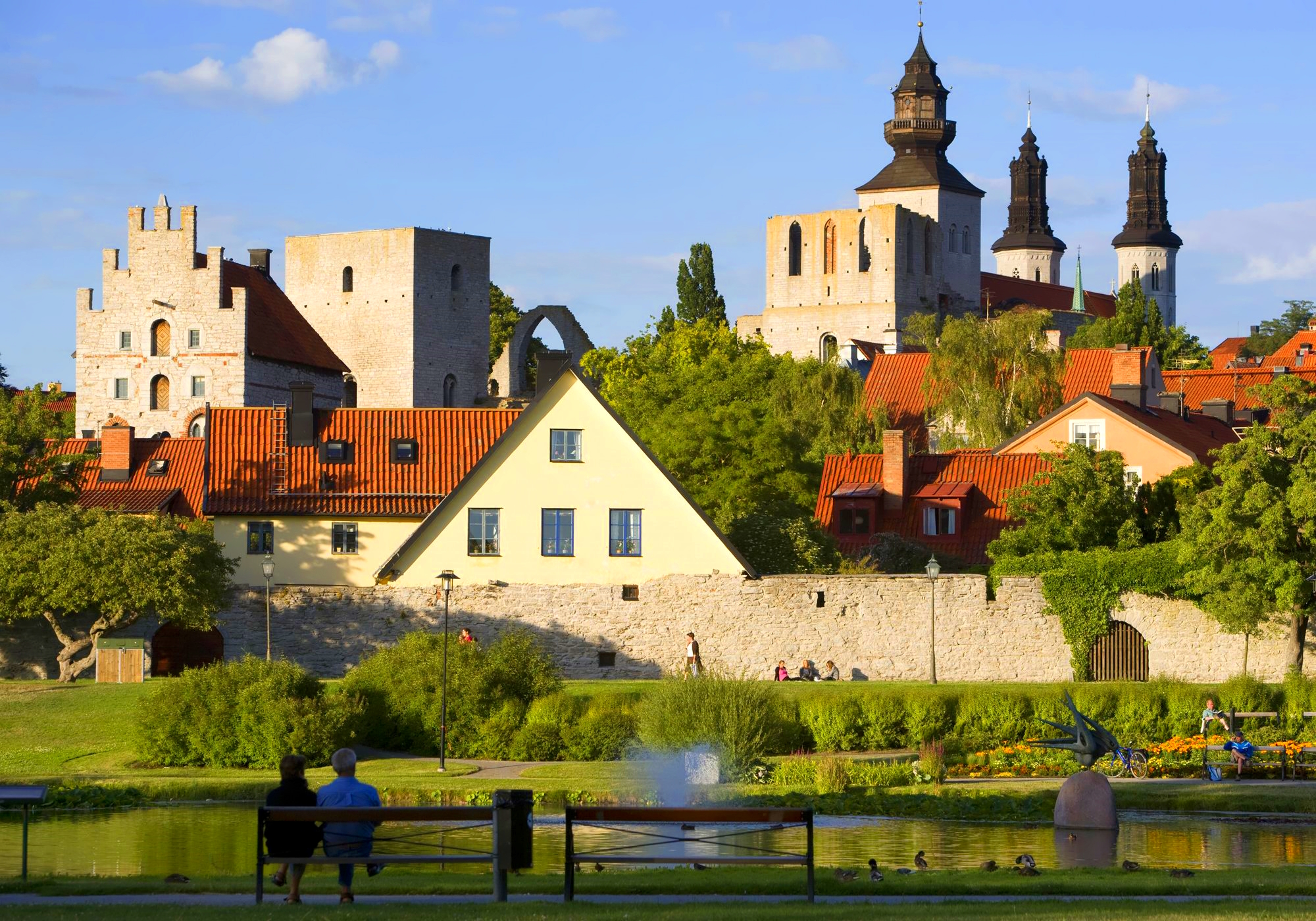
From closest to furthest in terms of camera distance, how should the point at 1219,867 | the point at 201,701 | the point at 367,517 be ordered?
the point at 1219,867, the point at 201,701, the point at 367,517

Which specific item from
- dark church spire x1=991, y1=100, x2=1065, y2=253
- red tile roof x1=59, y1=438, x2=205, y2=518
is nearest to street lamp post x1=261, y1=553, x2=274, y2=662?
red tile roof x1=59, y1=438, x2=205, y2=518

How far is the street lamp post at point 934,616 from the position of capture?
39.1m

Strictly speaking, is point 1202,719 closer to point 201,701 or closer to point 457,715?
point 457,715

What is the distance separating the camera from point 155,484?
50.2 metres

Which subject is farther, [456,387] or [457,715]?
[456,387]

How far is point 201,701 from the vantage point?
30672mm

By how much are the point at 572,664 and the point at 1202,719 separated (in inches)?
579

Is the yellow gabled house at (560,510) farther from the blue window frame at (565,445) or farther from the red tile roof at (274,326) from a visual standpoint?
the red tile roof at (274,326)

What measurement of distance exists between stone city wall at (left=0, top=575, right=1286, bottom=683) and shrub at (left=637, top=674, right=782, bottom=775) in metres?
11.0

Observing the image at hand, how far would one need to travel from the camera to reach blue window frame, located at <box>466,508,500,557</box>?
1703 inches

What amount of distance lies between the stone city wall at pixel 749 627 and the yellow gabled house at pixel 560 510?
1.72 feet

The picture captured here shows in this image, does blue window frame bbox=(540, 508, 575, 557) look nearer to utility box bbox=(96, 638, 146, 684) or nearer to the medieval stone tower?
utility box bbox=(96, 638, 146, 684)

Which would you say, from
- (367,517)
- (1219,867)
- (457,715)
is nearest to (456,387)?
(367,517)

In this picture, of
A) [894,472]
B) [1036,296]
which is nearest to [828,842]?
[894,472]
